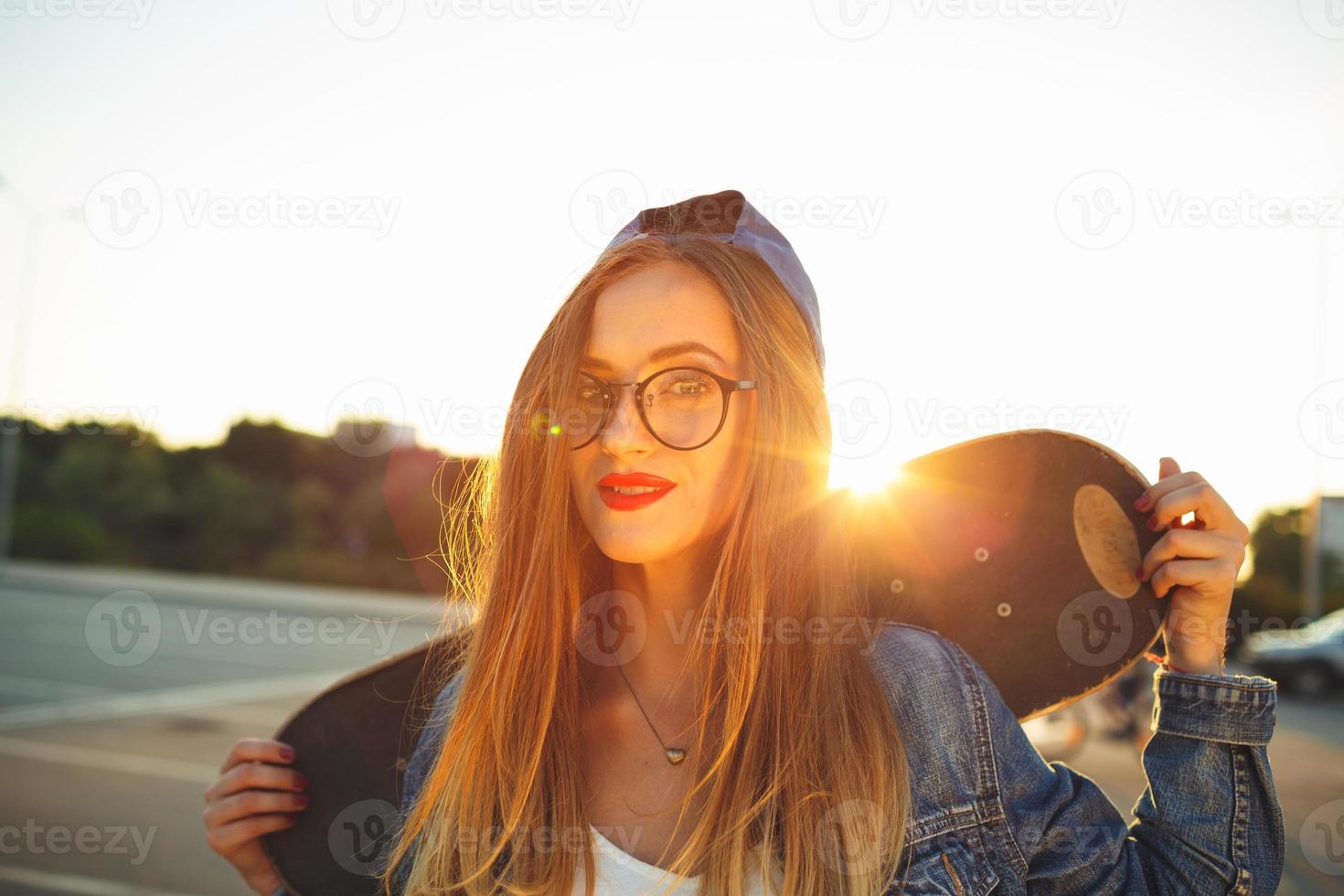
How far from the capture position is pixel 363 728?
2221 mm

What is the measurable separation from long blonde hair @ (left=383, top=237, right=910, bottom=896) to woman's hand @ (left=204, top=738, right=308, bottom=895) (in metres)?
0.30

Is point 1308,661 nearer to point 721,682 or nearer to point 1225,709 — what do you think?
point 1225,709

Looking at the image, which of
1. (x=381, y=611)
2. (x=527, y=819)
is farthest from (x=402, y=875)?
(x=381, y=611)

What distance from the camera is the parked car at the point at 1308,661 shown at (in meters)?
14.0

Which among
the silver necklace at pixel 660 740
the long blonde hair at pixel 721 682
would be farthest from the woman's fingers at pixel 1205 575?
the silver necklace at pixel 660 740

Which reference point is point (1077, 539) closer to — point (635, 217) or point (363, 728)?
point (635, 217)

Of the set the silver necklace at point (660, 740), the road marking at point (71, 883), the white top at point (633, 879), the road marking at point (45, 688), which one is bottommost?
the road marking at point (45, 688)

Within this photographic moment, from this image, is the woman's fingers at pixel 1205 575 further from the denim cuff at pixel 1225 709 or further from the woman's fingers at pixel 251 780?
the woman's fingers at pixel 251 780

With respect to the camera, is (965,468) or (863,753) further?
(965,468)

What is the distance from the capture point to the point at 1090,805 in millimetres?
1592

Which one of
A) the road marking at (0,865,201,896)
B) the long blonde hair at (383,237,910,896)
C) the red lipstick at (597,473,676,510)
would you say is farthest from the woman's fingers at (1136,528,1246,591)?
the road marking at (0,865,201,896)

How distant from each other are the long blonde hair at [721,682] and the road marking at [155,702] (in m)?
8.61

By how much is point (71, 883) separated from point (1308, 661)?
16.4 m

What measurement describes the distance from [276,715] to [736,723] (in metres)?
8.69
